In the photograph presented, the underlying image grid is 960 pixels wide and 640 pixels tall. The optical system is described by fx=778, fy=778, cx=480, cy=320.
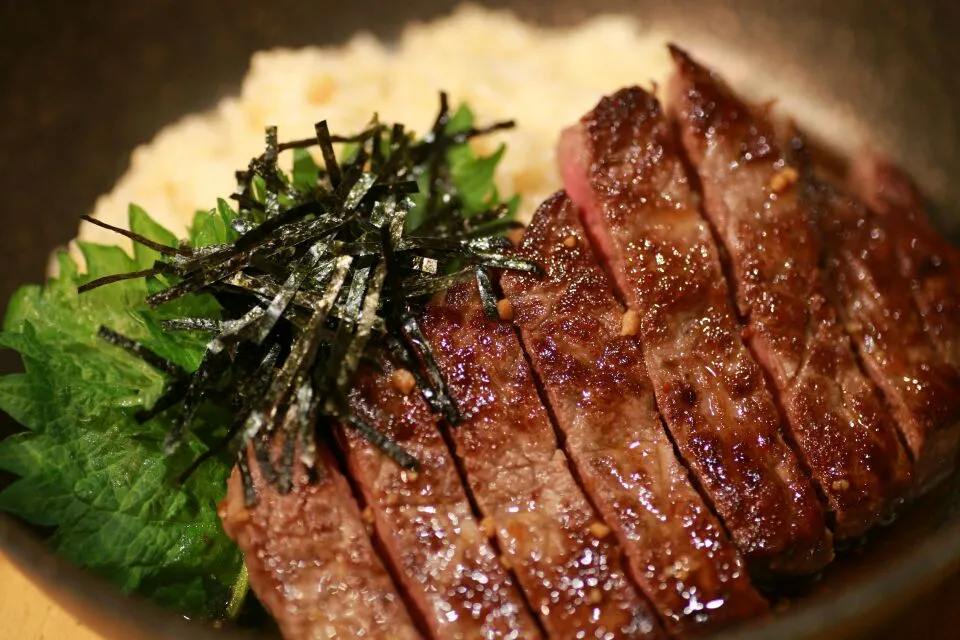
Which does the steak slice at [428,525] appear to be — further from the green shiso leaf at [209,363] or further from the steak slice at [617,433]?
the steak slice at [617,433]

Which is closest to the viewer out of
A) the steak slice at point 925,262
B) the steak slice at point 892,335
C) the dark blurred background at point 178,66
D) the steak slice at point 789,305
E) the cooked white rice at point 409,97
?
the steak slice at point 789,305

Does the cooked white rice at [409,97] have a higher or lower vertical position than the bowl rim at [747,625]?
higher

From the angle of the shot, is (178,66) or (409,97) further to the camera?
(178,66)

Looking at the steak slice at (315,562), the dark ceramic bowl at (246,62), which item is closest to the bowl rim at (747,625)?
the steak slice at (315,562)

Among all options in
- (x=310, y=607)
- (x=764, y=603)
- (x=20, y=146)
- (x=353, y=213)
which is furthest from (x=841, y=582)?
(x=20, y=146)

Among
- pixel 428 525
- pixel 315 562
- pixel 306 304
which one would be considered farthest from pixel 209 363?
pixel 428 525

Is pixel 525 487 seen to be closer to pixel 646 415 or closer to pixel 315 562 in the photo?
pixel 646 415

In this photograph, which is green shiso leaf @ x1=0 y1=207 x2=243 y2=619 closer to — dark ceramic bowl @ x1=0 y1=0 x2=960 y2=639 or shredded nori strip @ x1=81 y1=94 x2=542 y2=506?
shredded nori strip @ x1=81 y1=94 x2=542 y2=506
